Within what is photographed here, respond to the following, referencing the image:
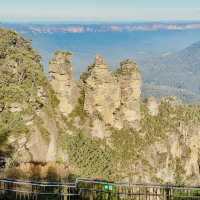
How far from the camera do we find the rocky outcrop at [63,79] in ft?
258

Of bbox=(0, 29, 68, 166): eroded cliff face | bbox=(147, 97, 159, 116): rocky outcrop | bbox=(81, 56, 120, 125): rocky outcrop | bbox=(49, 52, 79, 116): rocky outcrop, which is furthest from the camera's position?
bbox=(147, 97, 159, 116): rocky outcrop

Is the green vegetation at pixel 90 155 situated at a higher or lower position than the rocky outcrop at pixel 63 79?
lower

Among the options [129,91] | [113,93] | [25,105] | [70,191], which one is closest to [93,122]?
[113,93]

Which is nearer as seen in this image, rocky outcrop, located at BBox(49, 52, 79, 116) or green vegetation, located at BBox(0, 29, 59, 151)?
green vegetation, located at BBox(0, 29, 59, 151)

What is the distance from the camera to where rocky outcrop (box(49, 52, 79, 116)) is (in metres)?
78.6

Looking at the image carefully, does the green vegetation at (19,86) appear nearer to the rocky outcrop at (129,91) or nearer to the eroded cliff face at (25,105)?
the eroded cliff face at (25,105)

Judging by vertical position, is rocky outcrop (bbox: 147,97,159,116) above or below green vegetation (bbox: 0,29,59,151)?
below

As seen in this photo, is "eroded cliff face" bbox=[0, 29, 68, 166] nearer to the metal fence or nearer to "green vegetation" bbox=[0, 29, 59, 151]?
"green vegetation" bbox=[0, 29, 59, 151]

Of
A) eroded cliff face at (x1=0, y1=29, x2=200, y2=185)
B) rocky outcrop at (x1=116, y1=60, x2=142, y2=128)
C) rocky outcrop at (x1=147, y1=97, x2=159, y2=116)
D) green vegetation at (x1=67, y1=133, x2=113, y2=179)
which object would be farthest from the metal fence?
rocky outcrop at (x1=147, y1=97, x2=159, y2=116)

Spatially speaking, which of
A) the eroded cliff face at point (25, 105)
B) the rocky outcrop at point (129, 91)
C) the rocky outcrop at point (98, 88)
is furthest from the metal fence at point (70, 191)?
the rocky outcrop at point (129, 91)

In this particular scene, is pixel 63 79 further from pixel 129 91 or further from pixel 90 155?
pixel 129 91

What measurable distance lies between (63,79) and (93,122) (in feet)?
27.1

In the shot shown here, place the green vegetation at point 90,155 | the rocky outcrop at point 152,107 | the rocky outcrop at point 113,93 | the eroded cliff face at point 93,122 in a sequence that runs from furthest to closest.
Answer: the rocky outcrop at point 152,107 < the rocky outcrop at point 113,93 < the green vegetation at point 90,155 < the eroded cliff face at point 93,122

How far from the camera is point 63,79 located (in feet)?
261
